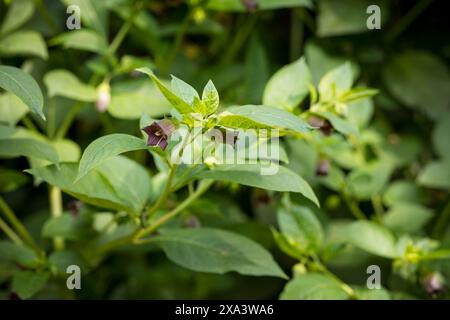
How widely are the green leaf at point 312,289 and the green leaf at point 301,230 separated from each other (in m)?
0.05

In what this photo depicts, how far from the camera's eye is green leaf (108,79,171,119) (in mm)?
986

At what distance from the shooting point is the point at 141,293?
113 centimetres

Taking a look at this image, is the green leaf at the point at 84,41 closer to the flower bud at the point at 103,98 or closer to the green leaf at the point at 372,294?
the flower bud at the point at 103,98

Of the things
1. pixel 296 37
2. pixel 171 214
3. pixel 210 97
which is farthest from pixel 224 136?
pixel 296 37

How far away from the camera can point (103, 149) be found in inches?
23.8

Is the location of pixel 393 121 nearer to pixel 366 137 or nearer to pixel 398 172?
pixel 398 172

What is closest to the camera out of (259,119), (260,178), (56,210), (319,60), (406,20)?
(259,119)

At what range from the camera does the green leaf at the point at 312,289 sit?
84 centimetres

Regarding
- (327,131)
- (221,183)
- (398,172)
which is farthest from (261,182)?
(398,172)

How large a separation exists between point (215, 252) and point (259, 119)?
30cm

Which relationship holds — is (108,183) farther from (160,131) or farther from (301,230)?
(301,230)

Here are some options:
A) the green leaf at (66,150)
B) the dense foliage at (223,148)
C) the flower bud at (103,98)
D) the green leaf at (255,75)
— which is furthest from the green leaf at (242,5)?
the green leaf at (66,150)

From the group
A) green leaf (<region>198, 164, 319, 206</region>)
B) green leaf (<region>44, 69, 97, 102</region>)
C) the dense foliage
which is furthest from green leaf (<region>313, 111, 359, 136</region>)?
green leaf (<region>44, 69, 97, 102</region>)

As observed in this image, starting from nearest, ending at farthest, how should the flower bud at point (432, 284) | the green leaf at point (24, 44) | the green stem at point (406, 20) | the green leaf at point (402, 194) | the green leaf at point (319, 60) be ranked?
the flower bud at point (432, 284) < the green leaf at point (24, 44) < the green leaf at point (402, 194) < the green leaf at point (319, 60) < the green stem at point (406, 20)
